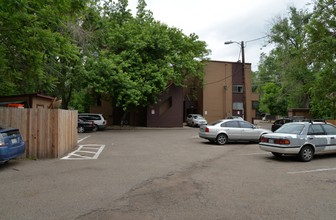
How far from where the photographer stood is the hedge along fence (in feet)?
38.4

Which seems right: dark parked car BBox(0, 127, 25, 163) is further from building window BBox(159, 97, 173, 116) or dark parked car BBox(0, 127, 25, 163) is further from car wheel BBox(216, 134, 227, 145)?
building window BBox(159, 97, 173, 116)

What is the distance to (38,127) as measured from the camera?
39.3 ft

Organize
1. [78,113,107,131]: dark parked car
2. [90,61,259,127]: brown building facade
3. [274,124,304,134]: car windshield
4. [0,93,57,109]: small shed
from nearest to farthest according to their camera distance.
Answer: [274,124,304,134]: car windshield < [0,93,57,109]: small shed < [78,113,107,131]: dark parked car < [90,61,259,127]: brown building facade

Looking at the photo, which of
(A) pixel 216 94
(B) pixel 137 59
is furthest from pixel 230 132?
(A) pixel 216 94

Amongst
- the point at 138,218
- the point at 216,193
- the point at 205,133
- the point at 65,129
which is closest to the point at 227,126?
the point at 205,133

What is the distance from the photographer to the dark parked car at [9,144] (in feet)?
31.1

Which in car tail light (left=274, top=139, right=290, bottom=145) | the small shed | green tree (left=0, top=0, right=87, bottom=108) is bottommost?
car tail light (left=274, top=139, right=290, bottom=145)

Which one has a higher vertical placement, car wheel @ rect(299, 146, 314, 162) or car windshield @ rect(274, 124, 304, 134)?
car windshield @ rect(274, 124, 304, 134)

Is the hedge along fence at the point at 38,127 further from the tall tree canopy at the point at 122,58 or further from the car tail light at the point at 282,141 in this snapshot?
the car tail light at the point at 282,141

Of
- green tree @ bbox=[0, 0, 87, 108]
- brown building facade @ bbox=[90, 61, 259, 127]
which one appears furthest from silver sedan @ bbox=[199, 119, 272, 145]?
brown building facade @ bbox=[90, 61, 259, 127]

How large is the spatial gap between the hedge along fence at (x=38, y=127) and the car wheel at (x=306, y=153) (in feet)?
30.0

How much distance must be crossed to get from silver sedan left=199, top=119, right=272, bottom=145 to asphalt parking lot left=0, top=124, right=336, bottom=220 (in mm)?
5811

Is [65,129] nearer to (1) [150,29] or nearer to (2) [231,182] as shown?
(2) [231,182]

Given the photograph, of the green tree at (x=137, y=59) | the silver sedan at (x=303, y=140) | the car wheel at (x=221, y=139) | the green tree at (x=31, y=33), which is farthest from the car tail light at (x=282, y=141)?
the green tree at (x=137, y=59)
